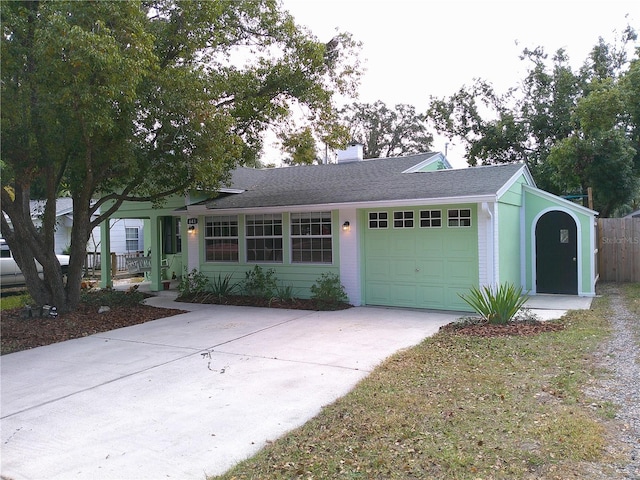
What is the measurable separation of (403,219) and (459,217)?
4.04ft

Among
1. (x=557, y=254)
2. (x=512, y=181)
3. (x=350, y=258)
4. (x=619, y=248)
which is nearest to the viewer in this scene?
(x=512, y=181)

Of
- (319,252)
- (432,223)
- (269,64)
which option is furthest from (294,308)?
(269,64)

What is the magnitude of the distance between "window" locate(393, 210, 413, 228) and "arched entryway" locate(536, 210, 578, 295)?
3855mm

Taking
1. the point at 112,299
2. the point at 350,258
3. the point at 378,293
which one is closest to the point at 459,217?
the point at 378,293

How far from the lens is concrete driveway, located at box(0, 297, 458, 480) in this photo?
3.92m

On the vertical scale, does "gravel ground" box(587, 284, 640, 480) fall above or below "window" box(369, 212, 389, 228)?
below

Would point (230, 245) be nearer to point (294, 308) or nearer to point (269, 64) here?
point (294, 308)

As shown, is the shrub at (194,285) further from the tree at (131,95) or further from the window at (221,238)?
the tree at (131,95)

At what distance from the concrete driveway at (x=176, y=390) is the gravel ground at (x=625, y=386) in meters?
2.56

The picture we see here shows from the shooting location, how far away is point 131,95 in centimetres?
766

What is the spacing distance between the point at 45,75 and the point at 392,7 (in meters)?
7.21

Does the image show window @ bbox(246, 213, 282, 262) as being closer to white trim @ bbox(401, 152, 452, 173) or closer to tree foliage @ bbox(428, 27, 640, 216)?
white trim @ bbox(401, 152, 452, 173)

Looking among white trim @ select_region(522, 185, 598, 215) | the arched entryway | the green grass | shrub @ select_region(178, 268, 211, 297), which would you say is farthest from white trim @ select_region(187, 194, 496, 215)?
the green grass

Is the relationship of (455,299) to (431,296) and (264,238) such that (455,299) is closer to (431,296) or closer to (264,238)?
(431,296)
